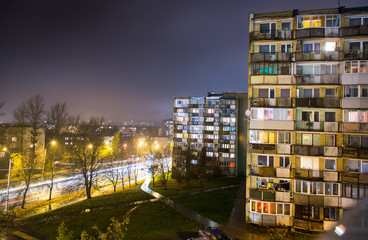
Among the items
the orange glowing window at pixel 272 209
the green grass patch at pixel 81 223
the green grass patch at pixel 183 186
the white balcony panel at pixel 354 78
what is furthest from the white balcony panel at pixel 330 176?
the green grass patch at pixel 183 186

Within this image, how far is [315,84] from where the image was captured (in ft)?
66.3

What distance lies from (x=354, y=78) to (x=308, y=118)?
187 inches

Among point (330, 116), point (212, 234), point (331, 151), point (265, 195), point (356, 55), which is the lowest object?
point (212, 234)

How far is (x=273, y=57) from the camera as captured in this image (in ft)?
69.4

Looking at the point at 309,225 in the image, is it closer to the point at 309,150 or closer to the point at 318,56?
the point at 309,150

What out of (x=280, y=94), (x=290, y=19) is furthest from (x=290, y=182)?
(x=290, y=19)

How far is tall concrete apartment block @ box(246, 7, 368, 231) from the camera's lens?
19.0 metres

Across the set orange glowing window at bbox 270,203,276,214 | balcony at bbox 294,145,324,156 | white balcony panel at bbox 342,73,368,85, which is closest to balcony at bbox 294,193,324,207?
orange glowing window at bbox 270,203,276,214

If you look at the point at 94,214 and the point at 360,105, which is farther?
the point at 94,214

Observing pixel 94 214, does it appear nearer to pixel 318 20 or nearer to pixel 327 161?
pixel 327 161

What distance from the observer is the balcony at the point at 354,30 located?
19.3 m

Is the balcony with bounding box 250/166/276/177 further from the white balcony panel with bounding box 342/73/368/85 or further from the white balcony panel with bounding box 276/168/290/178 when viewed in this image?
the white balcony panel with bounding box 342/73/368/85

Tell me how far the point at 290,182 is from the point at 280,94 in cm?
784

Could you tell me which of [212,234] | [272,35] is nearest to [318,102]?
[272,35]
